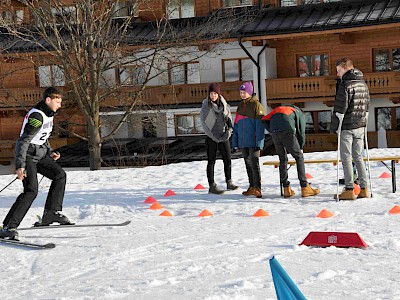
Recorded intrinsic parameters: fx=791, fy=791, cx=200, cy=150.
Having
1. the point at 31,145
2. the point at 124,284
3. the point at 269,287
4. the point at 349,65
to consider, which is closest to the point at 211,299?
the point at 269,287

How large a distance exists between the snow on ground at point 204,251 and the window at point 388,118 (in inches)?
778

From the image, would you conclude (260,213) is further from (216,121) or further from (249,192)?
(216,121)

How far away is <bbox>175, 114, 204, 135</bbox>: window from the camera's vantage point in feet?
114

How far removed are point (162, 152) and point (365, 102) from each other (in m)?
21.8

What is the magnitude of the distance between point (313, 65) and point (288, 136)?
22.5m

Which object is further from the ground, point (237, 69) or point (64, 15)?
point (64, 15)

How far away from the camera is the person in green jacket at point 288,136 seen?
36.9 ft

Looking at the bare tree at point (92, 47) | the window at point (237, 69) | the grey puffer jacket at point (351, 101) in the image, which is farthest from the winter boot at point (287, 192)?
the window at point (237, 69)

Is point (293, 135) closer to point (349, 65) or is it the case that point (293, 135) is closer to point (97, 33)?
point (349, 65)

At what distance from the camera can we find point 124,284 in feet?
Result: 21.7

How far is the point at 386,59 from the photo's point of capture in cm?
3191

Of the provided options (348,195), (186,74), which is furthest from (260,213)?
(186,74)

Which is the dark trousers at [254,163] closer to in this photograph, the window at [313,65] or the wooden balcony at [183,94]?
the wooden balcony at [183,94]

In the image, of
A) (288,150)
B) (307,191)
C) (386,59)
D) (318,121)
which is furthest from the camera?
(318,121)
